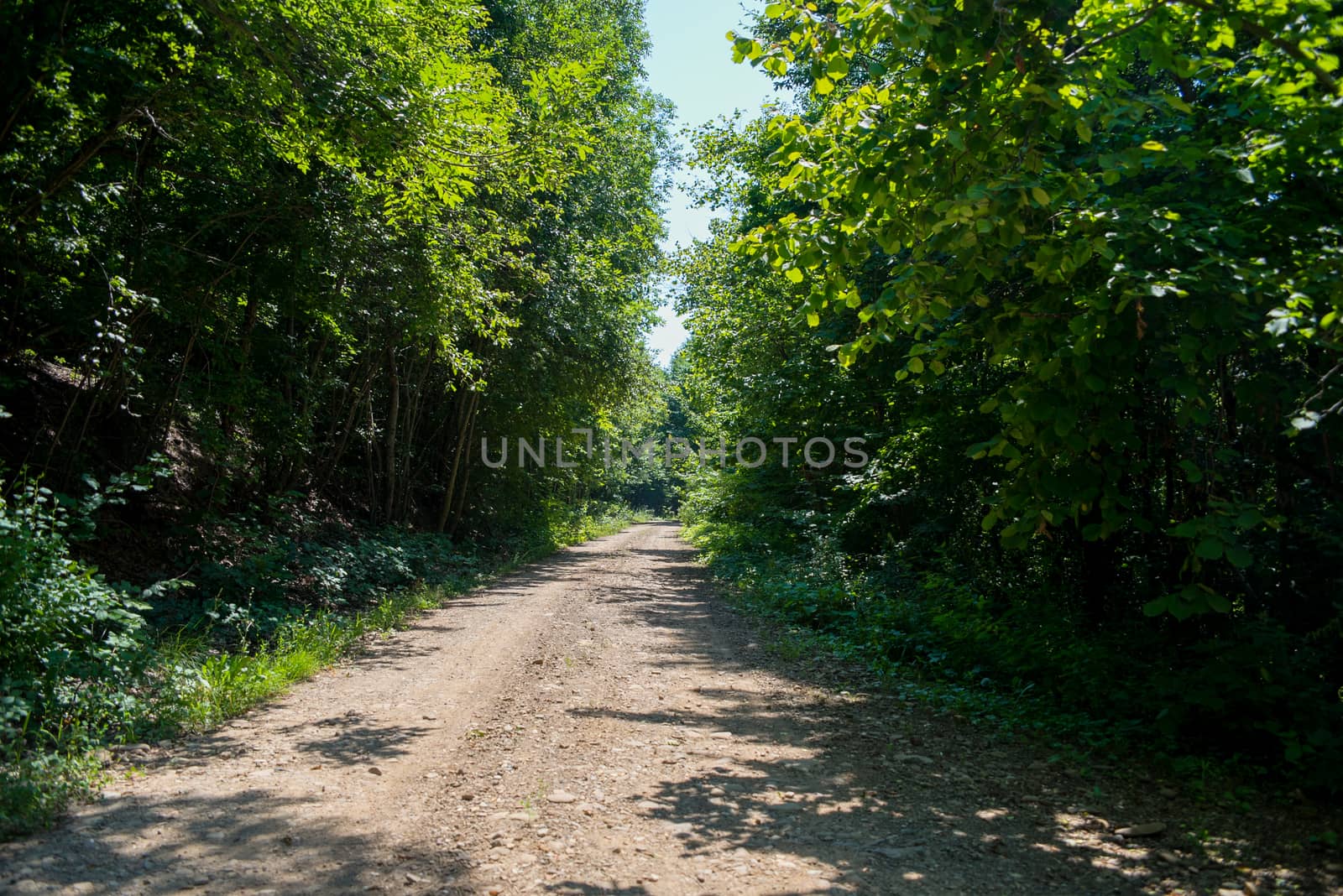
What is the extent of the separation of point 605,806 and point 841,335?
797cm

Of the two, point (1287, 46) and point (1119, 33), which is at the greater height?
point (1119, 33)

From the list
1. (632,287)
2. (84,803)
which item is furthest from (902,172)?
(632,287)

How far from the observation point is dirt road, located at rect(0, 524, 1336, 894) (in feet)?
12.2

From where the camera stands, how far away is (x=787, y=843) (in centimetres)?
413

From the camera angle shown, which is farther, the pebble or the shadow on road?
the pebble

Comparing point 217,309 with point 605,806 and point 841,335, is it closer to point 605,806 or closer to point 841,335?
point 841,335

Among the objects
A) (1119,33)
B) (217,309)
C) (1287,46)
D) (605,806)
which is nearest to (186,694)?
(605,806)

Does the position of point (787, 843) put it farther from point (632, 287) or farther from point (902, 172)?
point (632, 287)

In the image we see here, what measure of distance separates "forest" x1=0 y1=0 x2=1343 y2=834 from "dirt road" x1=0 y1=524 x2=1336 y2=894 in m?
0.64

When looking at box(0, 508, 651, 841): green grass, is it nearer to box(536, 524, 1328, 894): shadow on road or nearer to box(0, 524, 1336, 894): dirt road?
box(0, 524, 1336, 894): dirt road

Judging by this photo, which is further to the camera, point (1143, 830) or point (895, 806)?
point (895, 806)

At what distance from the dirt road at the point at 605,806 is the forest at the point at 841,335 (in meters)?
0.64

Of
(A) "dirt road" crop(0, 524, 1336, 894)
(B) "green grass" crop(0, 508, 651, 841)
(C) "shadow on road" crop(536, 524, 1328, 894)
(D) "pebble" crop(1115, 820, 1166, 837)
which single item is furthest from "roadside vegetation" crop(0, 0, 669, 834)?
(D) "pebble" crop(1115, 820, 1166, 837)

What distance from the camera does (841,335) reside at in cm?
1118
